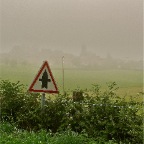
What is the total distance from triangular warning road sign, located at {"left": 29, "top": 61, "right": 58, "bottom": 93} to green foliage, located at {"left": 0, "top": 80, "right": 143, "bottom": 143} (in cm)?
35

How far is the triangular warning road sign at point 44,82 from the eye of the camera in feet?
33.4

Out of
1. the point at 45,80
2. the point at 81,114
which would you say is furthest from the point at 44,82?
the point at 81,114

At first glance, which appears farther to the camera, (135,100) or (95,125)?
(135,100)

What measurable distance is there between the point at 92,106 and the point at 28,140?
2401 mm

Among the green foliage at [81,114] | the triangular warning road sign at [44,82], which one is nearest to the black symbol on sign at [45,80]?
the triangular warning road sign at [44,82]

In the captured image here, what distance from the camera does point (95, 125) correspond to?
948 centimetres

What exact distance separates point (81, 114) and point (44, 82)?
1.28m

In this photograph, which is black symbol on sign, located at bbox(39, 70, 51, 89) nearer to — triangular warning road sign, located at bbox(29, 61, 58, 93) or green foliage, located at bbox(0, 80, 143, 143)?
triangular warning road sign, located at bbox(29, 61, 58, 93)

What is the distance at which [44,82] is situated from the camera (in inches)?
402

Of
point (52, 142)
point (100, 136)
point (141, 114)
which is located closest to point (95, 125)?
point (100, 136)

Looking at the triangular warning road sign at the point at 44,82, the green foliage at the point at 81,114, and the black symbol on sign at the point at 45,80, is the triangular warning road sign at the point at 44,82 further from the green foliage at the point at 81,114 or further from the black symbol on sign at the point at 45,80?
the green foliage at the point at 81,114

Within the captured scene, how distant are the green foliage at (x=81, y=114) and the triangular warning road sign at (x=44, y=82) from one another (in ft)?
1.15

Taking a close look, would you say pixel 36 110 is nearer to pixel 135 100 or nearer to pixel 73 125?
pixel 73 125

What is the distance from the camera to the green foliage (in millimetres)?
9312
